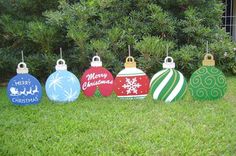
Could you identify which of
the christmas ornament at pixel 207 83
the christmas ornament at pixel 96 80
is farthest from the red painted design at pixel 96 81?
the christmas ornament at pixel 207 83

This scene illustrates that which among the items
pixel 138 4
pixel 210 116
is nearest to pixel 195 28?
pixel 138 4

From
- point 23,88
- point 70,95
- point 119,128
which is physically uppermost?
point 23,88

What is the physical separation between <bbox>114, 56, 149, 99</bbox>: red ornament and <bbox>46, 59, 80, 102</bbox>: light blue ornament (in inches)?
19.2

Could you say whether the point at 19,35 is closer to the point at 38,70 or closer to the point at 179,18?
the point at 38,70

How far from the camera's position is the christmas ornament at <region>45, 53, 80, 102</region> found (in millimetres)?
4504

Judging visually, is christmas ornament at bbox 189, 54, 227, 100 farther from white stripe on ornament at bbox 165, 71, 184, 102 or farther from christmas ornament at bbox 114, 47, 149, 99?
christmas ornament at bbox 114, 47, 149, 99

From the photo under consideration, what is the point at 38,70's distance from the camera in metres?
6.21

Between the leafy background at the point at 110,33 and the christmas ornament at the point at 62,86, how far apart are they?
1.30m

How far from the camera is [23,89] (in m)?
4.43

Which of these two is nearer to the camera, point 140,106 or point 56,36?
point 140,106

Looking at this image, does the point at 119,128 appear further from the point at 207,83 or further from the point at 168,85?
the point at 207,83

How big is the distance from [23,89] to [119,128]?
1.39 meters

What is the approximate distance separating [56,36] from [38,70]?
600mm

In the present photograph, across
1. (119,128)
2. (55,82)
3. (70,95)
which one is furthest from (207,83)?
(55,82)
